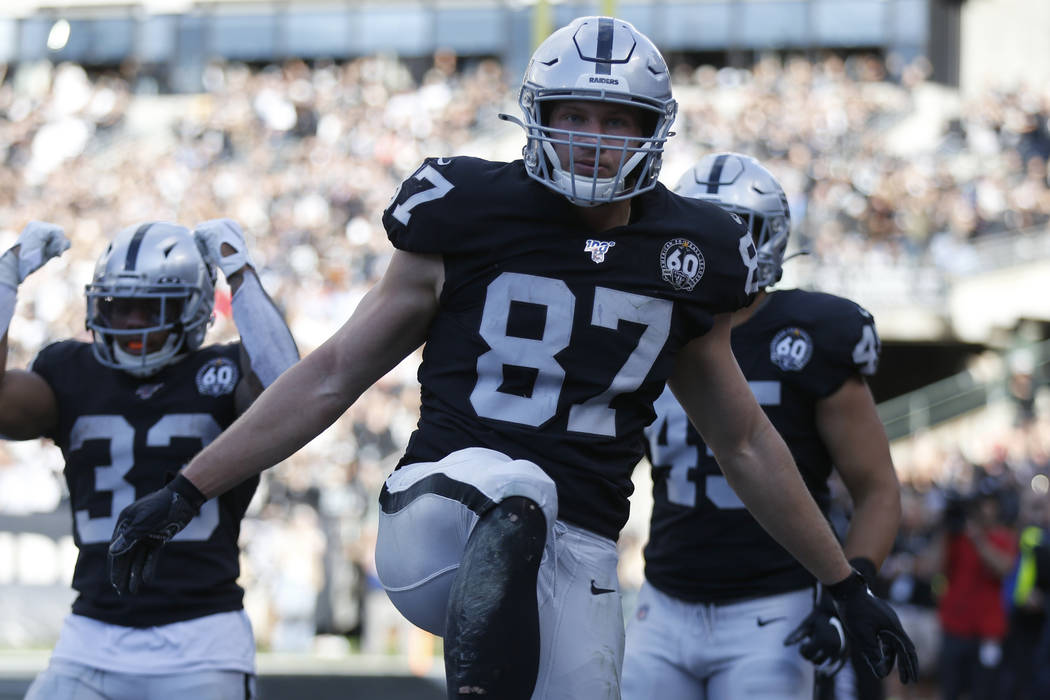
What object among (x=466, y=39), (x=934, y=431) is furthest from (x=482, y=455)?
(x=466, y=39)

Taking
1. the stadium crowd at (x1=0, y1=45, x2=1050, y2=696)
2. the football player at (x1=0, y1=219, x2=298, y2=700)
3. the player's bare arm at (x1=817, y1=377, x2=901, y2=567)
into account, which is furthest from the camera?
the stadium crowd at (x1=0, y1=45, x2=1050, y2=696)

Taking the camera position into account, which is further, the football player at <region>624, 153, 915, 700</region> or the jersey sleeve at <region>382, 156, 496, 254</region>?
the football player at <region>624, 153, 915, 700</region>

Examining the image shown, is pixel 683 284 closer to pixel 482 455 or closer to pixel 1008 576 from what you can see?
pixel 482 455

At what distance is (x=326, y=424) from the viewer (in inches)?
117

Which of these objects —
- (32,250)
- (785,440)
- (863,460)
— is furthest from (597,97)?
(32,250)

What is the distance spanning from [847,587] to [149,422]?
189 cm

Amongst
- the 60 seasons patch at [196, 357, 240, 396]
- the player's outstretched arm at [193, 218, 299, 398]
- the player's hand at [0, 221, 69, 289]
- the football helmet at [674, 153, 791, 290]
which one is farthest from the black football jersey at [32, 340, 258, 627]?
the football helmet at [674, 153, 791, 290]

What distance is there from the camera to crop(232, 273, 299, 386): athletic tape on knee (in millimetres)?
3863

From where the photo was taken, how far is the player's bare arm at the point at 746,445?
3125 millimetres

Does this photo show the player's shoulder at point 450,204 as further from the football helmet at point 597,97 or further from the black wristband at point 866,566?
the black wristband at point 866,566

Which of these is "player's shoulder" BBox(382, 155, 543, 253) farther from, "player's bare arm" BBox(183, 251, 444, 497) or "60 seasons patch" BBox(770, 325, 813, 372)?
"60 seasons patch" BBox(770, 325, 813, 372)

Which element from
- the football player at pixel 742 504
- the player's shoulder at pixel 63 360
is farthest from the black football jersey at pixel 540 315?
the player's shoulder at pixel 63 360

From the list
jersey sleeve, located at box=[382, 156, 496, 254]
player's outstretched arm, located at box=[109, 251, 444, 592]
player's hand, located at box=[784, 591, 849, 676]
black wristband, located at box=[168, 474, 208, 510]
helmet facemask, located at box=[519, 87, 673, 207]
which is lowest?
player's hand, located at box=[784, 591, 849, 676]

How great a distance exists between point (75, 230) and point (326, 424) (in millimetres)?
17422
